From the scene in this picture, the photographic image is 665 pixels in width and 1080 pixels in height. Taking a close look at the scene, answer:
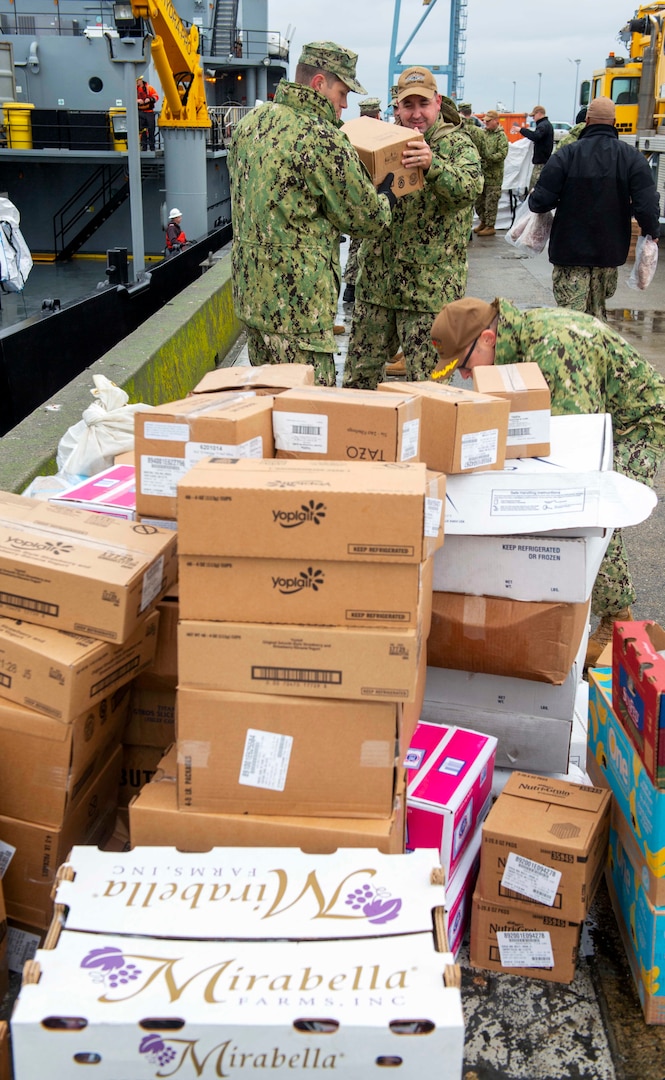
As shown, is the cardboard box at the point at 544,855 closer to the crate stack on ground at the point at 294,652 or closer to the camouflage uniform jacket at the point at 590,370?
the crate stack on ground at the point at 294,652

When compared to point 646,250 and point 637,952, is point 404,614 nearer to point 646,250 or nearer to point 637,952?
point 637,952

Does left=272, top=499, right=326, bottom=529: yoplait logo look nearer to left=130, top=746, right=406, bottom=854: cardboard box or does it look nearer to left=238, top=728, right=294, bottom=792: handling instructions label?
left=238, top=728, right=294, bottom=792: handling instructions label

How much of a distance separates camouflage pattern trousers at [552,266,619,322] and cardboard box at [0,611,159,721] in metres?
5.76

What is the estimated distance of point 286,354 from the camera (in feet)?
14.5

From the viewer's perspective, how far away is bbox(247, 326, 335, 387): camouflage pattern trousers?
4.43 m

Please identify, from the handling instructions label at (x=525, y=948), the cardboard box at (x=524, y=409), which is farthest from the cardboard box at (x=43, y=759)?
the cardboard box at (x=524, y=409)

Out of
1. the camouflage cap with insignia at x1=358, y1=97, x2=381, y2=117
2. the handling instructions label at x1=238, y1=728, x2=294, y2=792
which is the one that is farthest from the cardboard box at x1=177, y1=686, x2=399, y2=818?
the camouflage cap with insignia at x1=358, y1=97, x2=381, y2=117

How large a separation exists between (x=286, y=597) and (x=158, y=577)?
0.44 m

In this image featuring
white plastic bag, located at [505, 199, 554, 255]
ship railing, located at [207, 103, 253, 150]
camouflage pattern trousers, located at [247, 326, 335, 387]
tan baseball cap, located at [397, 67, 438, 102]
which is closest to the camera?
camouflage pattern trousers, located at [247, 326, 335, 387]

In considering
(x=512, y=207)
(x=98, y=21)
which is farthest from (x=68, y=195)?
(x=512, y=207)

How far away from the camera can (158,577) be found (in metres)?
2.36

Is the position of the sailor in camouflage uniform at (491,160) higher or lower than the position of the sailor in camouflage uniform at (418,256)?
higher

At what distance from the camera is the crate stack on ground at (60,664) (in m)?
2.18

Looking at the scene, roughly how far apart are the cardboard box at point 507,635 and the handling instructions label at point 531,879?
0.59 m
